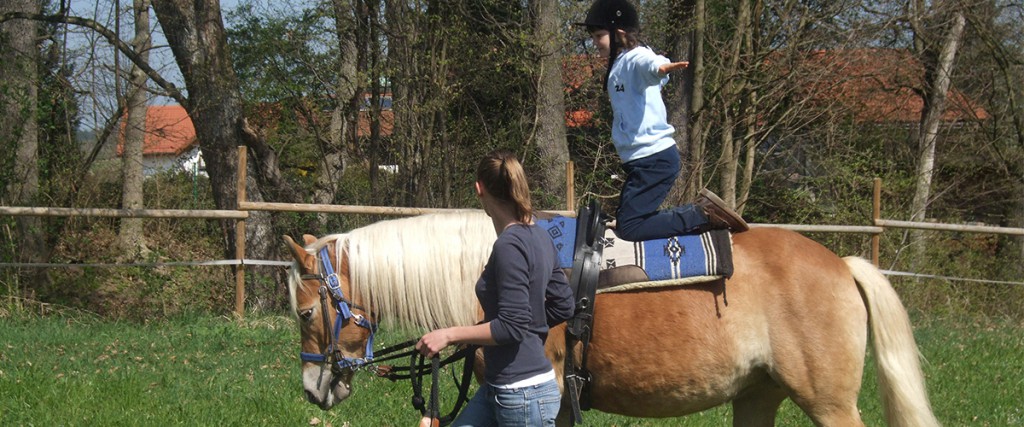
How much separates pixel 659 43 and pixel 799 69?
6.70ft

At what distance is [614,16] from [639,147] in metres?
0.61

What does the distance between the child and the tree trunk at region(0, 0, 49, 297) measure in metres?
7.29

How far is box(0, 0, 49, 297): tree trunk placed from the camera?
9.18 m

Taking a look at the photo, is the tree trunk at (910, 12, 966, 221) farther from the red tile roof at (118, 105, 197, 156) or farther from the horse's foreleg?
the horse's foreleg

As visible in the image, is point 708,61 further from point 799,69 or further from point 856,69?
point 856,69

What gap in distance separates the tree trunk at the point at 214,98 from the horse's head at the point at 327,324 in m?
7.29

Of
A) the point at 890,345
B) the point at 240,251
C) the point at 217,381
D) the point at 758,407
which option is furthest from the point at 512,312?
the point at 240,251

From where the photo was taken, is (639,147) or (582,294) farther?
(639,147)

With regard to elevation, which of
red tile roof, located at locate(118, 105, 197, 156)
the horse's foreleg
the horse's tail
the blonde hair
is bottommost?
the horse's foreleg

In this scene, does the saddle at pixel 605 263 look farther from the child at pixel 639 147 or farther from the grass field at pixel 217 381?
the grass field at pixel 217 381

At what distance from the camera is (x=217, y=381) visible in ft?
19.8

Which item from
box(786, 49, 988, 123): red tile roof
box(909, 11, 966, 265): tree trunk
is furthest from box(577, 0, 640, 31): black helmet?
box(909, 11, 966, 265): tree trunk

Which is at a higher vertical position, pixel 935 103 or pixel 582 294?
pixel 935 103

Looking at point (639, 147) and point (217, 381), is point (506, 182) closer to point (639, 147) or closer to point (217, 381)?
point (639, 147)
